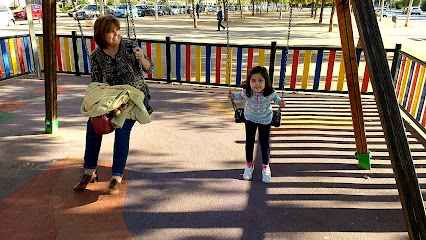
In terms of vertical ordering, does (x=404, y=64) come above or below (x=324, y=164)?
above

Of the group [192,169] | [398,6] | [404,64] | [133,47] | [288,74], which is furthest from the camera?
[398,6]

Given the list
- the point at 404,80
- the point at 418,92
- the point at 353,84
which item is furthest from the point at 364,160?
the point at 404,80

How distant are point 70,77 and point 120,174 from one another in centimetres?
640

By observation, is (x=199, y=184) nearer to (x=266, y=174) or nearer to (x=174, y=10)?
(x=266, y=174)

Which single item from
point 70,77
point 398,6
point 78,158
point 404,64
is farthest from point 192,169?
point 398,6

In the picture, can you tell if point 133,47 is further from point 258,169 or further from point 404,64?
point 404,64

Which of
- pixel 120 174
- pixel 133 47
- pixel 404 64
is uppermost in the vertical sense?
pixel 133 47

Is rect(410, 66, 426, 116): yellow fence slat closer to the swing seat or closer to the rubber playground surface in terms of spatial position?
the rubber playground surface

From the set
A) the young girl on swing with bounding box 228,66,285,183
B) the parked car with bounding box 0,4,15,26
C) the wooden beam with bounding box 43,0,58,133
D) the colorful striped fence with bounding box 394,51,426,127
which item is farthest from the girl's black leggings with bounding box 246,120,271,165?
the parked car with bounding box 0,4,15,26

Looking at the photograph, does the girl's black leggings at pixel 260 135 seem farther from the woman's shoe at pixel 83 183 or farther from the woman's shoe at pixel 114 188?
the woman's shoe at pixel 83 183

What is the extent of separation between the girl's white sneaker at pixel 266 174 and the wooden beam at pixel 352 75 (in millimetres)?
1173

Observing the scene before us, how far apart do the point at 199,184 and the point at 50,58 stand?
2733 mm

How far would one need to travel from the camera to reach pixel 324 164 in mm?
4176

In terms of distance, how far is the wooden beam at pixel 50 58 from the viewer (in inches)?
172
